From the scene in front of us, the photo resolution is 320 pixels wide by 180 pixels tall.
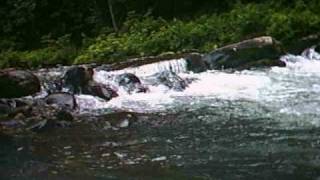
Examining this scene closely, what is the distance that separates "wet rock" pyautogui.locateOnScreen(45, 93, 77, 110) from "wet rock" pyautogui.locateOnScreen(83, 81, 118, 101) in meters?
0.76

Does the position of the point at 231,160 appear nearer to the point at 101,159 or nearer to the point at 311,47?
the point at 101,159

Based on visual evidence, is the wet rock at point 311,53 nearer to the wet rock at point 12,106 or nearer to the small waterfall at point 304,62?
the small waterfall at point 304,62

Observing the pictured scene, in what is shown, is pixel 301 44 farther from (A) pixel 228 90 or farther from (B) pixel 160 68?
(A) pixel 228 90

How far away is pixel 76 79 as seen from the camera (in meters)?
14.4

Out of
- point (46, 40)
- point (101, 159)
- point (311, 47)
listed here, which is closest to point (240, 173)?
point (101, 159)

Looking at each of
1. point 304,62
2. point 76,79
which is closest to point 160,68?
point 76,79

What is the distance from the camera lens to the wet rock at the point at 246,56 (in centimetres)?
1648

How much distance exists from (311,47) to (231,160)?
1070 centimetres

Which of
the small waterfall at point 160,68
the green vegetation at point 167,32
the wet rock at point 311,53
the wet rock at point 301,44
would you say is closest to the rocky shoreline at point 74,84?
the small waterfall at point 160,68

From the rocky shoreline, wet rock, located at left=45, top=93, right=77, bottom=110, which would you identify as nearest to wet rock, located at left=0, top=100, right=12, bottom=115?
the rocky shoreline

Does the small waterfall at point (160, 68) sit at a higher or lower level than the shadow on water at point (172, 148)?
higher

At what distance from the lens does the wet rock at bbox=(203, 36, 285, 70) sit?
1648 cm

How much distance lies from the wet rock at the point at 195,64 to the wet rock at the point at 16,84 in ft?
14.0

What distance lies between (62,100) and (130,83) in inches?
86.9
